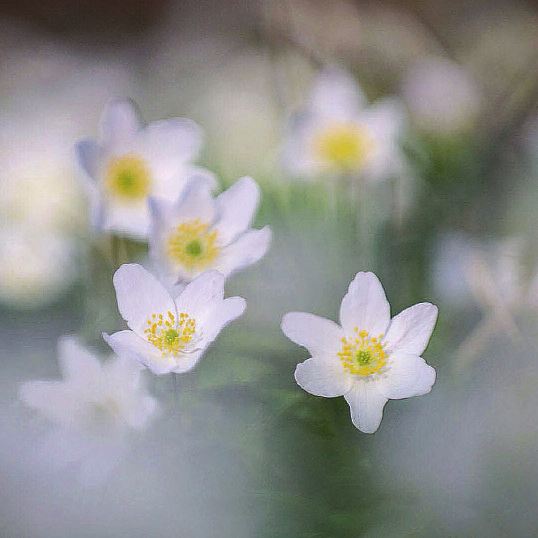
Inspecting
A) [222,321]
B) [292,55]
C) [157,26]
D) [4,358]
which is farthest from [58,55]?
[222,321]

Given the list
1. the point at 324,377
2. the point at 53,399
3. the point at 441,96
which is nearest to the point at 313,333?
the point at 324,377

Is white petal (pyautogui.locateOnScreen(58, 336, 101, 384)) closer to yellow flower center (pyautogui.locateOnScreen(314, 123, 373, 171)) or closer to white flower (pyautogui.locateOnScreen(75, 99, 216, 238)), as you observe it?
white flower (pyautogui.locateOnScreen(75, 99, 216, 238))

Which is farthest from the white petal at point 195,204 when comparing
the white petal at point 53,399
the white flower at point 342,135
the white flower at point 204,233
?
the white flower at point 342,135

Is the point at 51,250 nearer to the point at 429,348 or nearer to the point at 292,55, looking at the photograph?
the point at 429,348

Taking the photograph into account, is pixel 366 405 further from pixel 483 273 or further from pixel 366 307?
pixel 483 273

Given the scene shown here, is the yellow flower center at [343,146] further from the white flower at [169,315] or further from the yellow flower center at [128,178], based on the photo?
the white flower at [169,315]
